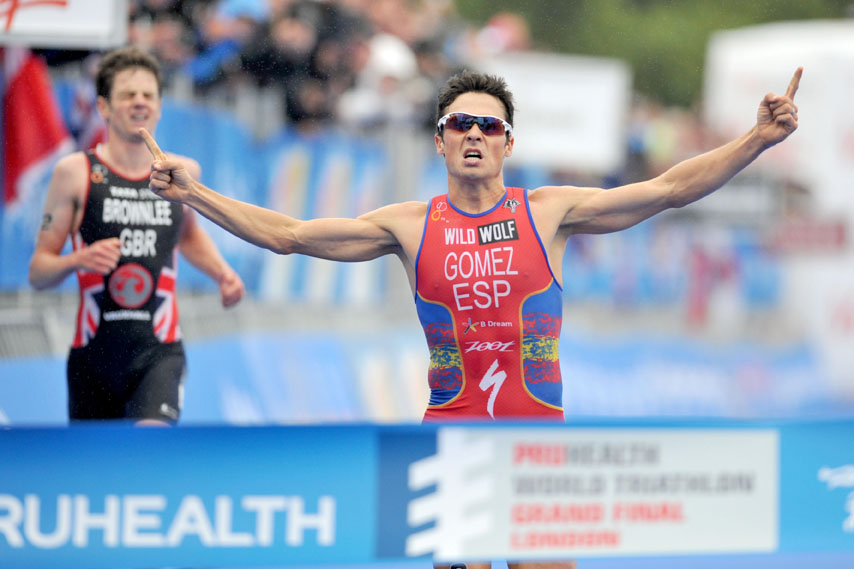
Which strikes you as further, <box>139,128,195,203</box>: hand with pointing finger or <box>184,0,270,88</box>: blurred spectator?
<box>184,0,270,88</box>: blurred spectator

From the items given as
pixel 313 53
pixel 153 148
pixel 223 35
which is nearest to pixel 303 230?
pixel 153 148

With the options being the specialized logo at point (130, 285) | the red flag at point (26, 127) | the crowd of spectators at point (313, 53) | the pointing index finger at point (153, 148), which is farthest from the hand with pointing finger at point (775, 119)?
the crowd of spectators at point (313, 53)

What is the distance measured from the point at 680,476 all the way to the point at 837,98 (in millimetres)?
16741

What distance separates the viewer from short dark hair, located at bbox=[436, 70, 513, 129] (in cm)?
501

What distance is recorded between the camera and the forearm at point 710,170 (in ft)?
16.2

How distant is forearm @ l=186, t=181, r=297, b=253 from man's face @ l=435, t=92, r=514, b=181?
64cm

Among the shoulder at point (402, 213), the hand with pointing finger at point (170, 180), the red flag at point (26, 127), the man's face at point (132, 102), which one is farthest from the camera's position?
the red flag at point (26, 127)

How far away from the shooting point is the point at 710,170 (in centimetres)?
497

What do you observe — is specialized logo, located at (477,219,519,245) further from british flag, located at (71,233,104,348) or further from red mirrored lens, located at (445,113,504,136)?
british flag, located at (71,233,104,348)

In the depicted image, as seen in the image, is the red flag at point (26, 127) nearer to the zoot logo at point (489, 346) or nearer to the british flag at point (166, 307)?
the british flag at point (166, 307)

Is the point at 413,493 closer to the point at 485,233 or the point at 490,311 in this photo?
the point at 490,311

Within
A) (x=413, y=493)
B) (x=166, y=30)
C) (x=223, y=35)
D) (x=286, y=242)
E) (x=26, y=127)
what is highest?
(x=223, y=35)

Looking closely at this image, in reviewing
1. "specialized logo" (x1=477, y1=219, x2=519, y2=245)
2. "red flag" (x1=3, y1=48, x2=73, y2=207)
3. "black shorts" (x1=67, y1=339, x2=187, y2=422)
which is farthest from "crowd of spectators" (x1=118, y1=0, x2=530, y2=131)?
"specialized logo" (x1=477, y1=219, x2=519, y2=245)

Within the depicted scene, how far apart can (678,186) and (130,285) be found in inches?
100
